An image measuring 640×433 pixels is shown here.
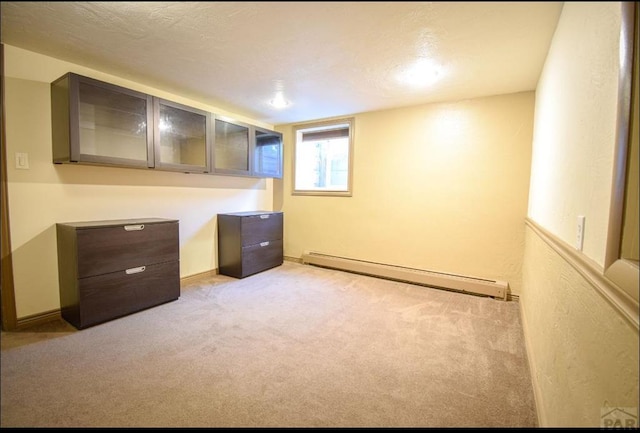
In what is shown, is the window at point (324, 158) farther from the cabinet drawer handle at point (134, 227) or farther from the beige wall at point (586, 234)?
the beige wall at point (586, 234)

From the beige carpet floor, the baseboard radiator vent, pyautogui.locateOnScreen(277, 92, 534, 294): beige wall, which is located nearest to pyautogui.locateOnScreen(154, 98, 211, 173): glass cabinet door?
the beige carpet floor

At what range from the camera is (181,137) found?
106 inches

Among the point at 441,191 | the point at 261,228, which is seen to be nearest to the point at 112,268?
the point at 261,228

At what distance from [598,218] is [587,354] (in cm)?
37

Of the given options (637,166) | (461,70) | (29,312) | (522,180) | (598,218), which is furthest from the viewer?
(522,180)

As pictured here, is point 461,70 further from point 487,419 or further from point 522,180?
point 487,419

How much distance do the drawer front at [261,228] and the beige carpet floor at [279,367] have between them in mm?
857

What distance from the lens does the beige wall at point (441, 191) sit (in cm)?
268

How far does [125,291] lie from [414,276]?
8.96 ft

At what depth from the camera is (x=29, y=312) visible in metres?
1.84

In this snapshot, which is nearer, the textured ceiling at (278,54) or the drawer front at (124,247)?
the textured ceiling at (278,54)

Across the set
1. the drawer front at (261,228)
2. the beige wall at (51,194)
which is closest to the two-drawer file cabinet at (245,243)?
the drawer front at (261,228)

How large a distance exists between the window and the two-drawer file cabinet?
785mm

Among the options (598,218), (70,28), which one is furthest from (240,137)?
(598,218)
